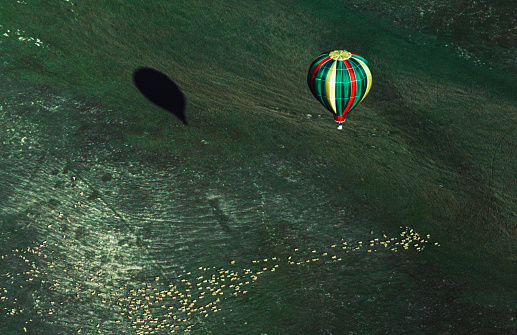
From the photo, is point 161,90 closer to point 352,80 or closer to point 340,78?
point 340,78

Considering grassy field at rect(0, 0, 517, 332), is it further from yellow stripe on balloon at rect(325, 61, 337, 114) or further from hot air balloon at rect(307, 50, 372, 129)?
hot air balloon at rect(307, 50, 372, 129)

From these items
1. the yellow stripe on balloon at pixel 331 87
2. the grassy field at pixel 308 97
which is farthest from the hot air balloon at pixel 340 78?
the grassy field at pixel 308 97

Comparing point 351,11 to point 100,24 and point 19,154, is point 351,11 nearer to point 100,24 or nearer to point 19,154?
point 100,24

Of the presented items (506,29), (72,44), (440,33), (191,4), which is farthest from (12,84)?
(506,29)

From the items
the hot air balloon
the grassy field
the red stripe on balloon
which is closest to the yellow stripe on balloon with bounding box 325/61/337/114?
the hot air balloon

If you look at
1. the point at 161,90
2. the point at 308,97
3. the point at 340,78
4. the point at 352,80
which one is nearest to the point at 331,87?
the point at 340,78
